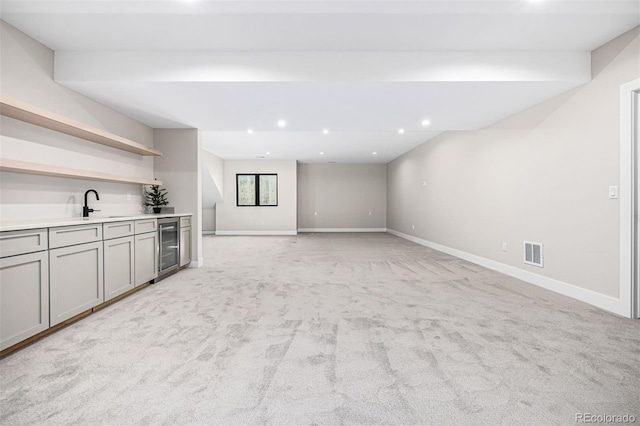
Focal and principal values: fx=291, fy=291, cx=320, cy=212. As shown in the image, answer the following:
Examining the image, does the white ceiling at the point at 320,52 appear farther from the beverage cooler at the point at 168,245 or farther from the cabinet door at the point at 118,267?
the cabinet door at the point at 118,267

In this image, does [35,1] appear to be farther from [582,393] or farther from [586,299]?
[586,299]

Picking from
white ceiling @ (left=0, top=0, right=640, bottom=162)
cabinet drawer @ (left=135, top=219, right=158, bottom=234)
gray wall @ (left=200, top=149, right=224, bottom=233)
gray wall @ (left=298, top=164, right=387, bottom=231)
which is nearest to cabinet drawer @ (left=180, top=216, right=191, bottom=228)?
cabinet drawer @ (left=135, top=219, right=158, bottom=234)

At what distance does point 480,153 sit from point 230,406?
5221 mm

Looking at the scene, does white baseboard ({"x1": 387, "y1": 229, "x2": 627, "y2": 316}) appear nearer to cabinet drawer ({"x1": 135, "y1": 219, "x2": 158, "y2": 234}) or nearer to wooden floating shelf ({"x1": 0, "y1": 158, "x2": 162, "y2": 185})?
cabinet drawer ({"x1": 135, "y1": 219, "x2": 158, "y2": 234})

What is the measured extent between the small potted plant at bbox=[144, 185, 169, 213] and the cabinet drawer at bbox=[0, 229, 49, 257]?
97.3 inches

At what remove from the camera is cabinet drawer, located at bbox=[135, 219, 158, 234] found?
349 cm

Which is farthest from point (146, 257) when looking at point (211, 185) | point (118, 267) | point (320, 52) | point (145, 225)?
point (211, 185)

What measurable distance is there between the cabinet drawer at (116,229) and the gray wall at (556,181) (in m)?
5.01

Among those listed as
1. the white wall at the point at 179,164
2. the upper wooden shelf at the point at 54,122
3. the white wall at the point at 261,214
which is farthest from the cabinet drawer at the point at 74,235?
the white wall at the point at 261,214

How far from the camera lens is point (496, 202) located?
462cm

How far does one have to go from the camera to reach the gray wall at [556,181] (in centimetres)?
288

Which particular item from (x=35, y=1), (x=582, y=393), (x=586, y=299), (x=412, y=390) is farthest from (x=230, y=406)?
(x=586, y=299)

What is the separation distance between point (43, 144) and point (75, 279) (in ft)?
4.70

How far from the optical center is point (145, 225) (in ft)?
12.0
